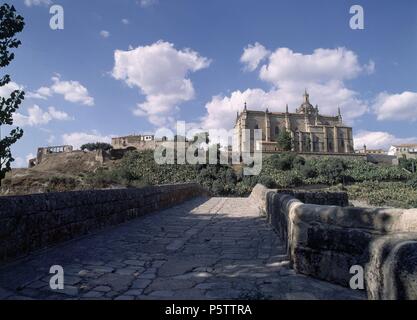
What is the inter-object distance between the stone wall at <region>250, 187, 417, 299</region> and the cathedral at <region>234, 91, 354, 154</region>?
71533 mm

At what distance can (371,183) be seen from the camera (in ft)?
156

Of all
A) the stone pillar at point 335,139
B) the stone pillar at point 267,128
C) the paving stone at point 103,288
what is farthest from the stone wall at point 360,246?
the stone pillar at point 335,139

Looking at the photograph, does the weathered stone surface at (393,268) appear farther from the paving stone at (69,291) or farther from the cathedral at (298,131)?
the cathedral at (298,131)

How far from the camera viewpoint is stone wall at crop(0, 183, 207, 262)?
13.7ft

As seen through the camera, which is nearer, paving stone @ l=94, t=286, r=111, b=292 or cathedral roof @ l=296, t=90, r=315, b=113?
paving stone @ l=94, t=286, r=111, b=292

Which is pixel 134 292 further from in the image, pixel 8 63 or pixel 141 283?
pixel 8 63

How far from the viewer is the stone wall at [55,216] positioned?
417 cm

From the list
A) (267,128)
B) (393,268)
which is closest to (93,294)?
(393,268)

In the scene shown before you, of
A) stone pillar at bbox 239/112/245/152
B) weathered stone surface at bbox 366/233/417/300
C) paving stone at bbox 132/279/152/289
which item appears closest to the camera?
weathered stone surface at bbox 366/233/417/300

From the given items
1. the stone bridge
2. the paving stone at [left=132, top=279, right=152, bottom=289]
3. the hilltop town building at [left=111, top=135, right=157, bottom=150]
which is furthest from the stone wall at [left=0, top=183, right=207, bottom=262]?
the hilltop town building at [left=111, top=135, right=157, bottom=150]

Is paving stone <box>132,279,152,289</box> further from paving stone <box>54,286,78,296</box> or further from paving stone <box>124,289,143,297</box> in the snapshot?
paving stone <box>54,286,78,296</box>

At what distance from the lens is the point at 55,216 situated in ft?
17.0

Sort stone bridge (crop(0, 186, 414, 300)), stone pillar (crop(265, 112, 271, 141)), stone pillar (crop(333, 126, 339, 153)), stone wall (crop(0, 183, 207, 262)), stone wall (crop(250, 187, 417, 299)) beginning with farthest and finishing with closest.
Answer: stone pillar (crop(333, 126, 339, 153)) → stone pillar (crop(265, 112, 271, 141)) → stone wall (crop(0, 183, 207, 262)) → stone bridge (crop(0, 186, 414, 300)) → stone wall (crop(250, 187, 417, 299))

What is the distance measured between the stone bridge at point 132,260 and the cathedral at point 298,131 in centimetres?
6952
